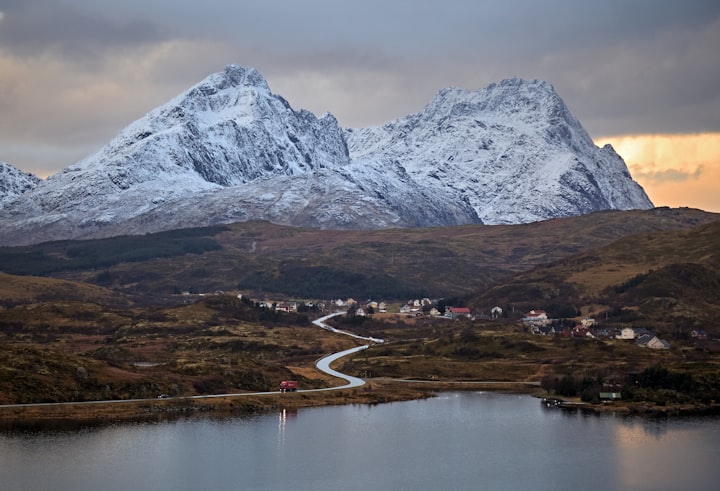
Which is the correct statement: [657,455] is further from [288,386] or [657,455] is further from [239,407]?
[288,386]

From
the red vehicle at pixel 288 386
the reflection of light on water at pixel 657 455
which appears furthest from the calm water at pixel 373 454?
the red vehicle at pixel 288 386

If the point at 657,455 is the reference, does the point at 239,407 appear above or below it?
above

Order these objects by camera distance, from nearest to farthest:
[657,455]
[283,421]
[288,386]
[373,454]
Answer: [657,455] < [373,454] < [283,421] < [288,386]

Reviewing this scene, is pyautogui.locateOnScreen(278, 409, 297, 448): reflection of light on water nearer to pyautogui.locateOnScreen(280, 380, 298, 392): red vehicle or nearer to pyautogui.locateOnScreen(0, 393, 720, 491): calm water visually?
pyautogui.locateOnScreen(0, 393, 720, 491): calm water

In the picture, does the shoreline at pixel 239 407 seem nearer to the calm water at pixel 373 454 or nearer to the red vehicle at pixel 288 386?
the red vehicle at pixel 288 386

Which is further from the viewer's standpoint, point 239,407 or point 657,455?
point 239,407

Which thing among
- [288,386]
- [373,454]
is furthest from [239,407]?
[373,454]

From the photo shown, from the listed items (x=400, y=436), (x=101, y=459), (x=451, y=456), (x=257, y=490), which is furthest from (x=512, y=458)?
(x=101, y=459)

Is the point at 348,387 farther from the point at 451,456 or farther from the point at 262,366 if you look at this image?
the point at 451,456
